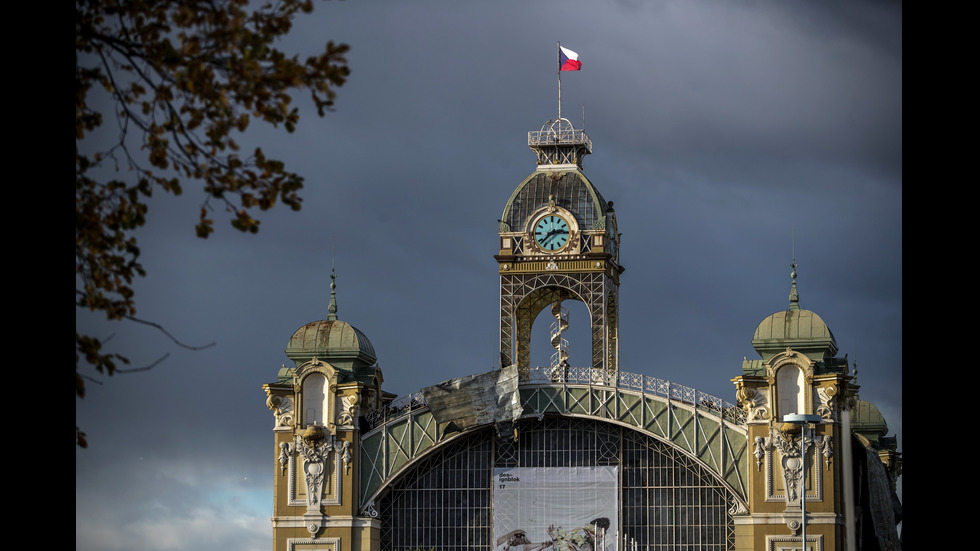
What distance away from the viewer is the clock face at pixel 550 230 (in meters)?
81.4

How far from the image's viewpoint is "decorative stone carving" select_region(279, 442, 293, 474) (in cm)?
7669

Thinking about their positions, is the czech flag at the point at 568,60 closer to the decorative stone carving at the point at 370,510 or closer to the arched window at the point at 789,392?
the arched window at the point at 789,392

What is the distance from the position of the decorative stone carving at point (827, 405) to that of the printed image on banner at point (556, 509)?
9.95 m

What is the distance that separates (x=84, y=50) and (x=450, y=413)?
6021 centimetres

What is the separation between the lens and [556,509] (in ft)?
246

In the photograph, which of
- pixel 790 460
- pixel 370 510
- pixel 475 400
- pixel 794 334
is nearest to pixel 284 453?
pixel 370 510

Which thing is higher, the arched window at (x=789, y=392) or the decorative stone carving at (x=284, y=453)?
the arched window at (x=789, y=392)

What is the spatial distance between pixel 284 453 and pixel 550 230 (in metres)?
17.7

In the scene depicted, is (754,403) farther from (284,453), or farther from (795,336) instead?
(284,453)

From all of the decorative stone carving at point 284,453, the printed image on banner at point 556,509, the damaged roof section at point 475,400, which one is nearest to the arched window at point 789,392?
the printed image on banner at point 556,509

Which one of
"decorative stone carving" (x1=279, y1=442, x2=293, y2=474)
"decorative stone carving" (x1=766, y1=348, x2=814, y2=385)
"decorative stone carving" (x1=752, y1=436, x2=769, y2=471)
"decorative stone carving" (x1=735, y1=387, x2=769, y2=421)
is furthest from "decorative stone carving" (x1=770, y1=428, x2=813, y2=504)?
"decorative stone carving" (x1=279, y1=442, x2=293, y2=474)
